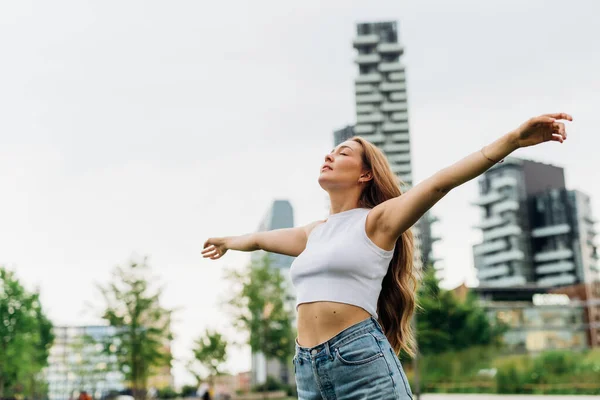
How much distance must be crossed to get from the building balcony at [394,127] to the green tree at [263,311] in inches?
2488

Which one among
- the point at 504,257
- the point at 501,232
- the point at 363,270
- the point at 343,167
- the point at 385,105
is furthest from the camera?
the point at 501,232

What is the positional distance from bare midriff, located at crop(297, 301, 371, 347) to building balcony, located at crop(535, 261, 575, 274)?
12556 centimetres

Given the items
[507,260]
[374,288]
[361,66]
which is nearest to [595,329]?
[507,260]

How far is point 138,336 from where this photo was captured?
3447cm

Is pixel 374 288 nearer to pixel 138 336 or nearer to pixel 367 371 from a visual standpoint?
pixel 367 371

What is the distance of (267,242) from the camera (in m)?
3.49

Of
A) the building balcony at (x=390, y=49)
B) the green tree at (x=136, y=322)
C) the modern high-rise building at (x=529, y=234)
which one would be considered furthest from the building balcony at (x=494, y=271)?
the green tree at (x=136, y=322)

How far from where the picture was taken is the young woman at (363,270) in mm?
2461

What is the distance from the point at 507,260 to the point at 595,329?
86.9 ft

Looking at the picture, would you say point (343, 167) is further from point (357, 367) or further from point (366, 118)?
point (366, 118)

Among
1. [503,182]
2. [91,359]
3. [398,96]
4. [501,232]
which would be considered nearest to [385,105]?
[398,96]

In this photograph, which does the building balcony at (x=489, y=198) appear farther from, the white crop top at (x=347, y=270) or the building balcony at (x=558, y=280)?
the white crop top at (x=347, y=270)

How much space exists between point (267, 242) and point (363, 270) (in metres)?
0.89

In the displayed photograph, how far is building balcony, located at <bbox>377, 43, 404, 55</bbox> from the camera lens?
101m
